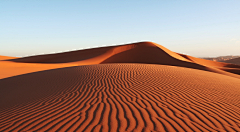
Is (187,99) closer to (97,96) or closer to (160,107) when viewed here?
(160,107)

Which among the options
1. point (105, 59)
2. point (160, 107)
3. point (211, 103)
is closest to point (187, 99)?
point (211, 103)

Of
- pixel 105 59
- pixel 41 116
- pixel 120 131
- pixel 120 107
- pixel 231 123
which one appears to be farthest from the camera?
pixel 105 59

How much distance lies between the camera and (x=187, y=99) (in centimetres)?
517

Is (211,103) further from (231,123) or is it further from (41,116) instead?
(41,116)

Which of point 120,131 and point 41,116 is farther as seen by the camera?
point 41,116

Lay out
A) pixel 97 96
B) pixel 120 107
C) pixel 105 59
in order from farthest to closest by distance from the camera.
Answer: pixel 105 59, pixel 97 96, pixel 120 107

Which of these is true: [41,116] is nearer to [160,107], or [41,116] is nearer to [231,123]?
[160,107]

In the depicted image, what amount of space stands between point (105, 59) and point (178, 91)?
1068 inches

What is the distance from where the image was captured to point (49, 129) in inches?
131

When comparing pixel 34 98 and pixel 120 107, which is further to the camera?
pixel 34 98

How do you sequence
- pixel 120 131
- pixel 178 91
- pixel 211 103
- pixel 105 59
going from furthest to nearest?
pixel 105 59, pixel 178 91, pixel 211 103, pixel 120 131

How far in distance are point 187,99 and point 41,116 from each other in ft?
14.7

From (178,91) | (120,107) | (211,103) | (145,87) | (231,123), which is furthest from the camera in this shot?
(145,87)

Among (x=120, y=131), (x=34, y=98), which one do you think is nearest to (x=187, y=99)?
(x=120, y=131)
